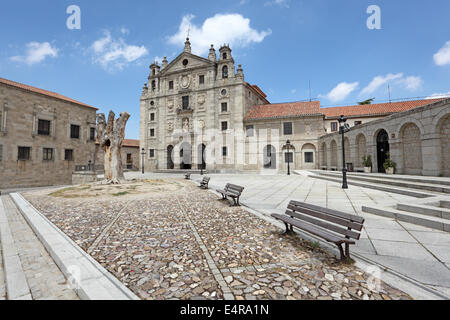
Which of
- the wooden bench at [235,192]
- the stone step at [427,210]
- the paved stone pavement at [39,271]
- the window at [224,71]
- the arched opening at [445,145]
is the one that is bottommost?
the paved stone pavement at [39,271]

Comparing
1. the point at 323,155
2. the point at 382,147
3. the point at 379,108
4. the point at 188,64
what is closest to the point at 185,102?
the point at 188,64

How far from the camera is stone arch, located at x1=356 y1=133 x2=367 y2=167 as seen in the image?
1627 cm

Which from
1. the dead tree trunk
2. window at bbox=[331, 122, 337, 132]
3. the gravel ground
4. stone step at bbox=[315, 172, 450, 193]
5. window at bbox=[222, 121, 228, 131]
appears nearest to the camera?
the gravel ground

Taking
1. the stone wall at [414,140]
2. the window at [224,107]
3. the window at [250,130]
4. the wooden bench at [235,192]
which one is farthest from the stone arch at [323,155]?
the wooden bench at [235,192]

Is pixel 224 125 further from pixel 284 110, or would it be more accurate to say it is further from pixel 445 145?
pixel 445 145

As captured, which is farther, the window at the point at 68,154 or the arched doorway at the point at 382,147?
the window at the point at 68,154

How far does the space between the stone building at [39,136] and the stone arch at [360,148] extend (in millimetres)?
34424

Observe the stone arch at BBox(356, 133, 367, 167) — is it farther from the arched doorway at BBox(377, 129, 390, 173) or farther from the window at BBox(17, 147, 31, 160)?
the window at BBox(17, 147, 31, 160)

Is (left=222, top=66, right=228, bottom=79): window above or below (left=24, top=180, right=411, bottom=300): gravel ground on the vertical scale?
above

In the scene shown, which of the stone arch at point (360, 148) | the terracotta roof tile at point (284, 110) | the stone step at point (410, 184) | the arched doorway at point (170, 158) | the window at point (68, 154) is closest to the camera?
the stone step at point (410, 184)

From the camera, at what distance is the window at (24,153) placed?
2276 centimetres

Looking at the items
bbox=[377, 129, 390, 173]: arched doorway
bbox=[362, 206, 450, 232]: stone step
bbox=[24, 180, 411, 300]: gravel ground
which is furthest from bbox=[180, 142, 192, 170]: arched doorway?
bbox=[362, 206, 450, 232]: stone step

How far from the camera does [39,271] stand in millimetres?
3078

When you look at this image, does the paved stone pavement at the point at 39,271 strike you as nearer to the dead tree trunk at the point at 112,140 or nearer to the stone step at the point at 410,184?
the dead tree trunk at the point at 112,140
